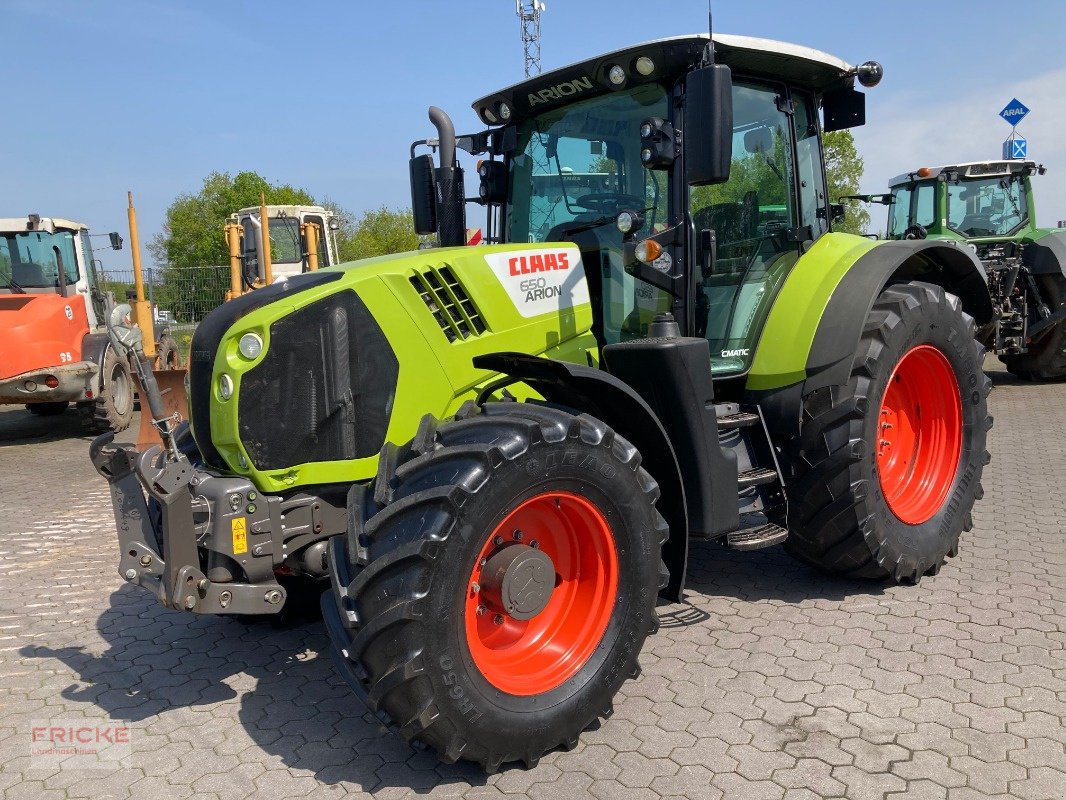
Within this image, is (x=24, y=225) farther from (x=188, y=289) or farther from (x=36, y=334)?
(x=188, y=289)

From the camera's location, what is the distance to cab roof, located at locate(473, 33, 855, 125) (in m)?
3.50

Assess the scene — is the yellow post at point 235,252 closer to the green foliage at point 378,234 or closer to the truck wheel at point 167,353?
the truck wheel at point 167,353

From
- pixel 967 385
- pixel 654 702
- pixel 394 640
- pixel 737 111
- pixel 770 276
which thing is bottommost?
pixel 654 702

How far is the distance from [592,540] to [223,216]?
47872 mm

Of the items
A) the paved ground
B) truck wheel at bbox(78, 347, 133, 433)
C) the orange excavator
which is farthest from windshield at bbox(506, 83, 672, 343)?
truck wheel at bbox(78, 347, 133, 433)

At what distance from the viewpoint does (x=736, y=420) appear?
3.79 meters

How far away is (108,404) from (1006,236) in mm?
11260

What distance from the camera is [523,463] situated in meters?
2.68

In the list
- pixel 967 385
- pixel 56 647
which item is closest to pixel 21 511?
pixel 56 647

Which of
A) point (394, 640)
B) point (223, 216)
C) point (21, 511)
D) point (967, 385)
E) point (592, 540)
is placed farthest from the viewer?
point (223, 216)

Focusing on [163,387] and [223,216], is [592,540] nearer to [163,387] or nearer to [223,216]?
[163,387]


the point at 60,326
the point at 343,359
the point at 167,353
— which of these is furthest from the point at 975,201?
the point at 60,326

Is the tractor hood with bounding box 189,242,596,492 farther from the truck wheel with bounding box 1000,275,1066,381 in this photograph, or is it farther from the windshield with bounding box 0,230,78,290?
the truck wheel with bounding box 1000,275,1066,381

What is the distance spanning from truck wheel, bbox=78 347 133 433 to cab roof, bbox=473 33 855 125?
7312 millimetres
